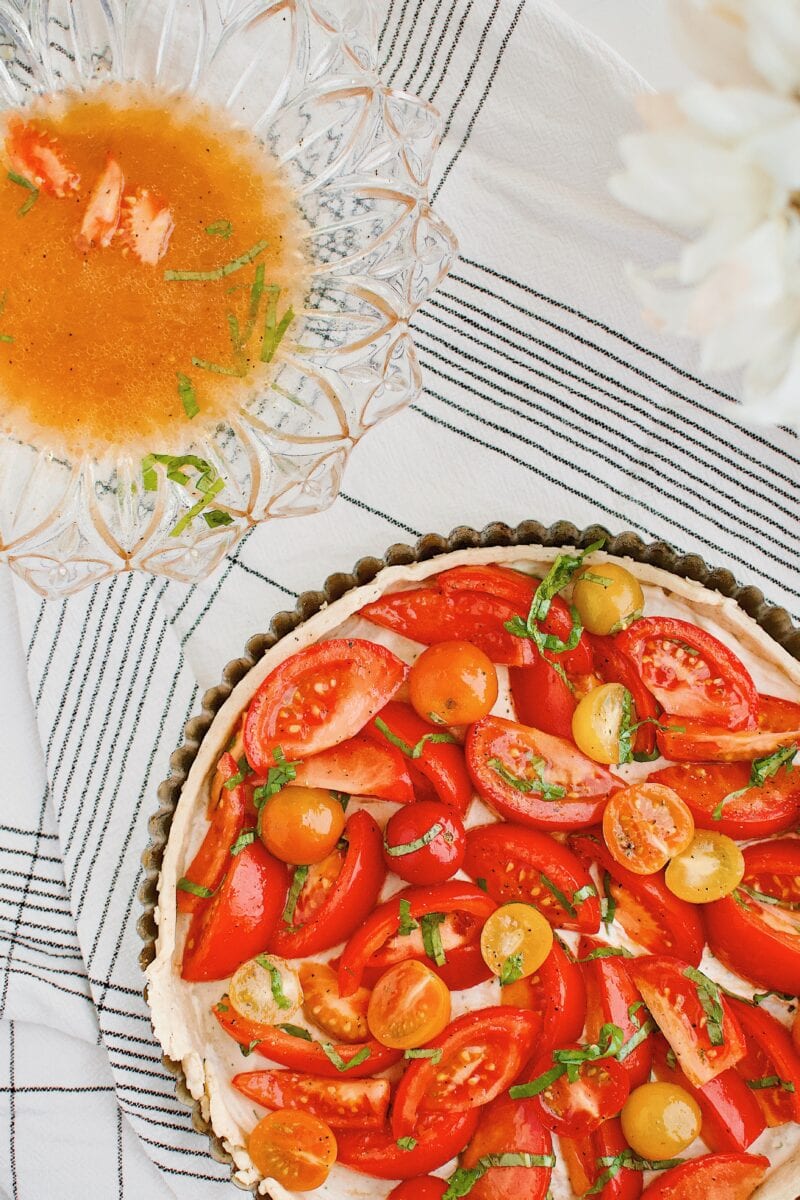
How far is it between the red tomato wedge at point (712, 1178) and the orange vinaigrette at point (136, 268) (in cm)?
153

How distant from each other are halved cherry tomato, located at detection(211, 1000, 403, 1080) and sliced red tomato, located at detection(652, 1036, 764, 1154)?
0.51m

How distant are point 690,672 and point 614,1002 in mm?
588

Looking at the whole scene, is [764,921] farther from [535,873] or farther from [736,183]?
[736,183]

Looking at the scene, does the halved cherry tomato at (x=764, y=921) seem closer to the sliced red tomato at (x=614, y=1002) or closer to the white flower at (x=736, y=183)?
the sliced red tomato at (x=614, y=1002)

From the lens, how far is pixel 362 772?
2.06 meters

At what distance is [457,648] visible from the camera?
205cm

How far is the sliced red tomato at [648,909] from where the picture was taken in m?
2.09

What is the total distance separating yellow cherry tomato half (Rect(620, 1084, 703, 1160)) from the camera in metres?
2.05

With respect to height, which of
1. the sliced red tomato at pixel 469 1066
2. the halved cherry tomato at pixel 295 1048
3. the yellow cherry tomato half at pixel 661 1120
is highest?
the yellow cherry tomato half at pixel 661 1120

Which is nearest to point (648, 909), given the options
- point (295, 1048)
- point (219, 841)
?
Result: point (295, 1048)

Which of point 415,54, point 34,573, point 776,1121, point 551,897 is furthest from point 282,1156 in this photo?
point 415,54

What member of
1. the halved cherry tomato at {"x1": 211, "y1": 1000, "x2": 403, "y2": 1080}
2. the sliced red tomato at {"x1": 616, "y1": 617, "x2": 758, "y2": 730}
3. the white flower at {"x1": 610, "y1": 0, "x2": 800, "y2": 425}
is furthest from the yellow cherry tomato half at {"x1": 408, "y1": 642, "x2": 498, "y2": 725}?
the white flower at {"x1": 610, "y1": 0, "x2": 800, "y2": 425}

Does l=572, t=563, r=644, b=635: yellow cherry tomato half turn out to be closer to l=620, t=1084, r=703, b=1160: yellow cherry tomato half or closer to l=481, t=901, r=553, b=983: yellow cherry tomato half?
l=481, t=901, r=553, b=983: yellow cherry tomato half

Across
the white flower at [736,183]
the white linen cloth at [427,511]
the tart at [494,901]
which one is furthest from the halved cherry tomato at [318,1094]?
the white flower at [736,183]
